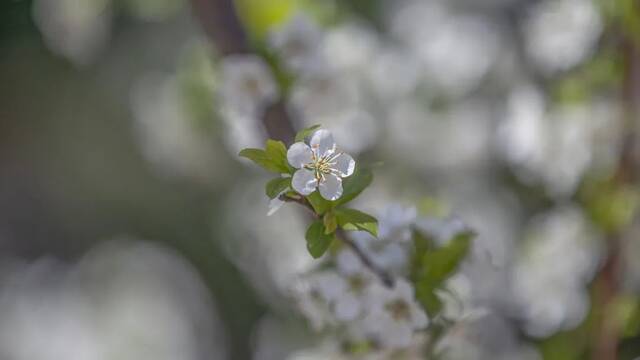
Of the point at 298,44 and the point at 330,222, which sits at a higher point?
the point at 298,44

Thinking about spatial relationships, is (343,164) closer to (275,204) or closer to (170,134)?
(275,204)

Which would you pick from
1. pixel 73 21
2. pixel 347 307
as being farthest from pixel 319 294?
pixel 73 21

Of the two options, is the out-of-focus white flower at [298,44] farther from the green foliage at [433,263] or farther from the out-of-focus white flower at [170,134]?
the out-of-focus white flower at [170,134]

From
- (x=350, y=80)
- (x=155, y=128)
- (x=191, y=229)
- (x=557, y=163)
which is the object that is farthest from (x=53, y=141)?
(x=557, y=163)

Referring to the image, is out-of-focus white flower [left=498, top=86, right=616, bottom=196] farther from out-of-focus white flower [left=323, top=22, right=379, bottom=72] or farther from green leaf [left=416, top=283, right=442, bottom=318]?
green leaf [left=416, top=283, right=442, bottom=318]

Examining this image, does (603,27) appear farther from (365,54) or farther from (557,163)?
(365,54)
